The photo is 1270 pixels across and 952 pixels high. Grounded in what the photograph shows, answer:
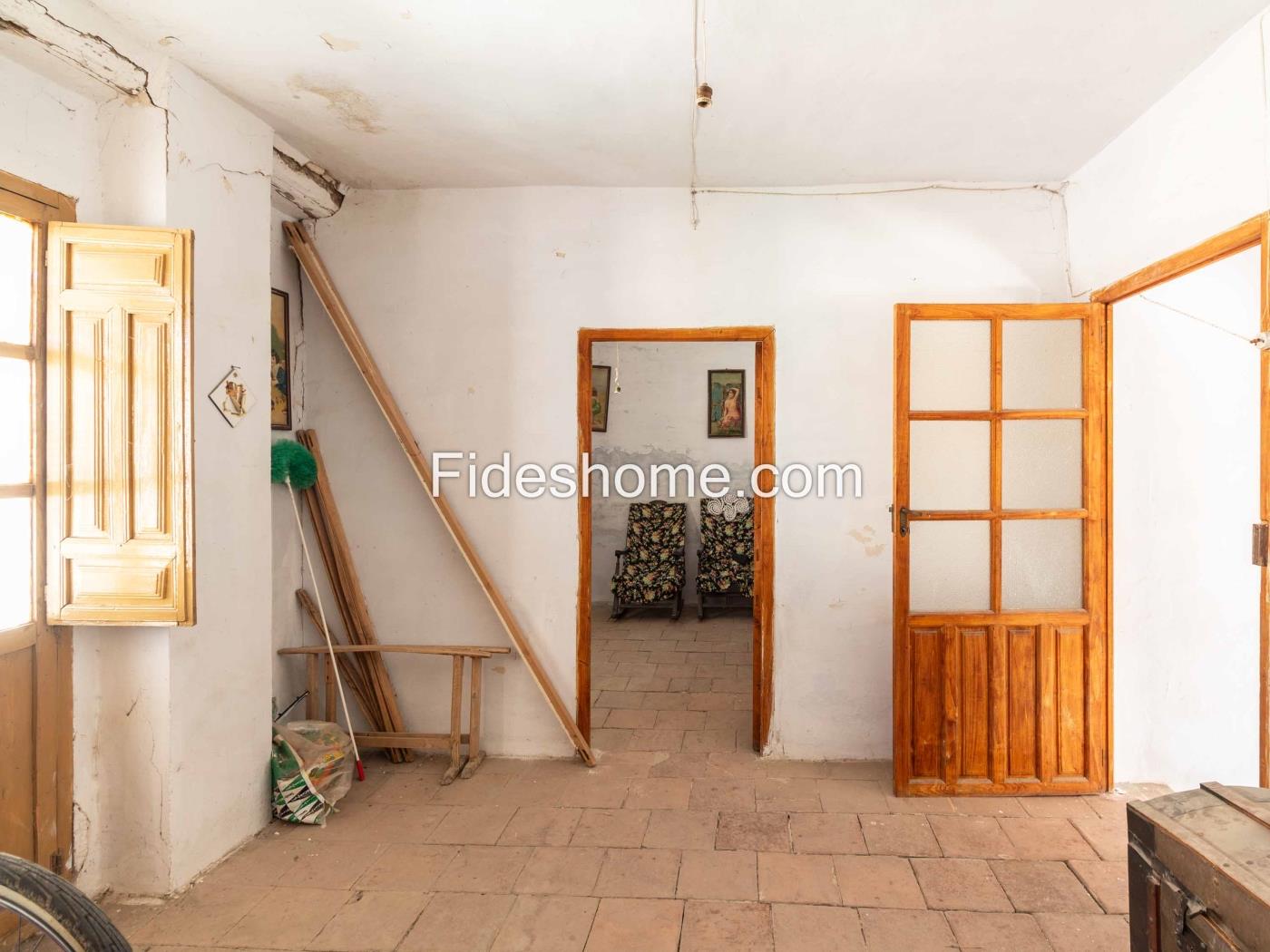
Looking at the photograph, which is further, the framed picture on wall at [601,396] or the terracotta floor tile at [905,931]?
the framed picture on wall at [601,396]

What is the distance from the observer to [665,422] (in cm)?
695

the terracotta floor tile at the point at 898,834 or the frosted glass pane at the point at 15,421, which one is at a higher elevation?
the frosted glass pane at the point at 15,421

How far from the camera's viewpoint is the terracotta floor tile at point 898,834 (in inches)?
103

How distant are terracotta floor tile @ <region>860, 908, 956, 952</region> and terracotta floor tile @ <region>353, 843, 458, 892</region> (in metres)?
1.39

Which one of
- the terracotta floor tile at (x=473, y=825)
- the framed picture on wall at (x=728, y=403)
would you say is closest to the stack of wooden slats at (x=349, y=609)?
the terracotta floor tile at (x=473, y=825)

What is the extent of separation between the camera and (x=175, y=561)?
219 cm

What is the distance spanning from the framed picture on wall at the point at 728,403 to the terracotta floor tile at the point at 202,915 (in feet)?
17.2

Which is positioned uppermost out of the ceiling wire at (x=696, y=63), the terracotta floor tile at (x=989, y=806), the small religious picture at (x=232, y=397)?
the ceiling wire at (x=696, y=63)

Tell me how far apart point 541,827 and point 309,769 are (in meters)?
0.93

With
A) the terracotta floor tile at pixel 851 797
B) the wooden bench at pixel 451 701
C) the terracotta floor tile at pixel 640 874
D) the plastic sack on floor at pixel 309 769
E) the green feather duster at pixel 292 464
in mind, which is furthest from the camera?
the wooden bench at pixel 451 701

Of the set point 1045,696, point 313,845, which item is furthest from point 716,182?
point 313,845

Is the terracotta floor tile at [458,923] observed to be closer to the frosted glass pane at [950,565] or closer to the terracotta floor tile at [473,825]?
the terracotta floor tile at [473,825]

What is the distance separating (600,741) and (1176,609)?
261 cm

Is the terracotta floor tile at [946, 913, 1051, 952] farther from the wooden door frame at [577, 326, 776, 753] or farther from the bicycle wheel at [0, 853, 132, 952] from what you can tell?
the bicycle wheel at [0, 853, 132, 952]
